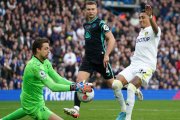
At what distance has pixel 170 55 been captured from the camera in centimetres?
3098

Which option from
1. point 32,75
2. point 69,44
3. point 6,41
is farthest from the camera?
point 69,44

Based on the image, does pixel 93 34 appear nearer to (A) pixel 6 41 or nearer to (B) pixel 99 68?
(B) pixel 99 68

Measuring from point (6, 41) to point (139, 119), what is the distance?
12.7m

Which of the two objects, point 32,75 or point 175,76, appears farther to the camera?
point 175,76

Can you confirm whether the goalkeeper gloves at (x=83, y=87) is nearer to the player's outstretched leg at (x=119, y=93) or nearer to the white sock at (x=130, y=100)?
the white sock at (x=130, y=100)

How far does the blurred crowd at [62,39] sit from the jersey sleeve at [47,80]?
14.6 metres

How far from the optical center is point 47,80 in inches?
412

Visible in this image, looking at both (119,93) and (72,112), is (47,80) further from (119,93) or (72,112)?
(119,93)

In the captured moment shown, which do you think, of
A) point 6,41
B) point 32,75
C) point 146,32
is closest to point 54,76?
point 32,75

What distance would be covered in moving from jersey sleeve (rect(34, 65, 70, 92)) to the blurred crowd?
575 inches

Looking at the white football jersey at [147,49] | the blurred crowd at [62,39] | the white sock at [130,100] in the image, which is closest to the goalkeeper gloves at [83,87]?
the white sock at [130,100]

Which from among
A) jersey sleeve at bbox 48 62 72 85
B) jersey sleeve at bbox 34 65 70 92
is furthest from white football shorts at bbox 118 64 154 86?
jersey sleeve at bbox 34 65 70 92

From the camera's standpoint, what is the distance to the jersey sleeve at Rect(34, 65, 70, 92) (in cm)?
1030

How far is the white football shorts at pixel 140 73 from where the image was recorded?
1307cm
